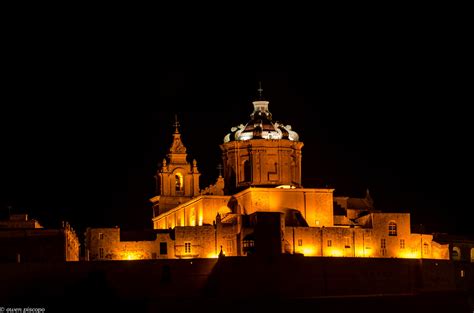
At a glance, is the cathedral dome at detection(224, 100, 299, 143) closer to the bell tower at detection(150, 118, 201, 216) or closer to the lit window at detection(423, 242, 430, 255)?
the bell tower at detection(150, 118, 201, 216)

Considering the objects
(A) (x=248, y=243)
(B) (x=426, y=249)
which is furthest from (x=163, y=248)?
(B) (x=426, y=249)

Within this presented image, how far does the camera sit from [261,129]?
81500 millimetres

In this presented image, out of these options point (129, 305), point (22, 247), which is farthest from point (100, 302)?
point (22, 247)

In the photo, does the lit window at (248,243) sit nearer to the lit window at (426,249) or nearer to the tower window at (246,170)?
the tower window at (246,170)

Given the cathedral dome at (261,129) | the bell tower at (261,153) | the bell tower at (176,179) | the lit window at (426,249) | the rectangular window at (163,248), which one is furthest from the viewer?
the bell tower at (176,179)

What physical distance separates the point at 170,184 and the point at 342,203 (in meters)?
10.8

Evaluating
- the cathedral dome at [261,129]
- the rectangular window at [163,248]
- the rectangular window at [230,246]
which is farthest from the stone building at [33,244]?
the cathedral dome at [261,129]

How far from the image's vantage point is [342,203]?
274 ft

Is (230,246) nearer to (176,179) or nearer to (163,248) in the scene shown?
(163,248)

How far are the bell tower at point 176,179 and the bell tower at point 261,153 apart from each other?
5.10 meters

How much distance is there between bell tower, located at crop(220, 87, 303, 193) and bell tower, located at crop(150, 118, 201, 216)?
510cm

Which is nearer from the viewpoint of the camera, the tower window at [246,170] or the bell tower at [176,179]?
the tower window at [246,170]

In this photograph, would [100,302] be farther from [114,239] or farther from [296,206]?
[296,206]

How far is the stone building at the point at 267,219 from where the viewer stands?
75.9 m
